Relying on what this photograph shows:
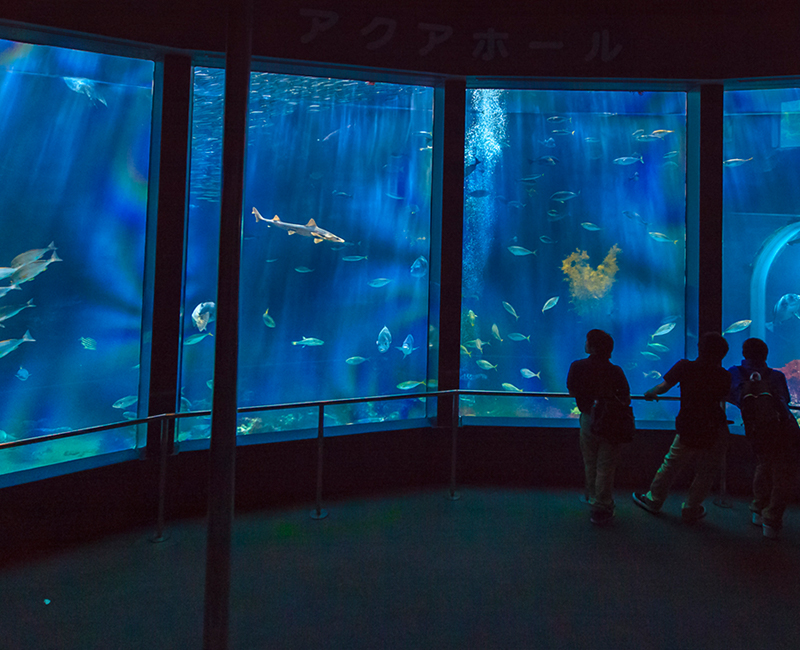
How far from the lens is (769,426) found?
387 centimetres

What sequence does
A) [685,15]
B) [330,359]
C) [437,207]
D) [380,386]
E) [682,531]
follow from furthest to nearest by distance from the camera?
[380,386] < [330,359] < [437,207] < [685,15] < [682,531]

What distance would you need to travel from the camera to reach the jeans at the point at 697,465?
4.10 m

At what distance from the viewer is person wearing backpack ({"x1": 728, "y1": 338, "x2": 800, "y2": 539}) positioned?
3.87m

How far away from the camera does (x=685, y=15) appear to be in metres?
5.08

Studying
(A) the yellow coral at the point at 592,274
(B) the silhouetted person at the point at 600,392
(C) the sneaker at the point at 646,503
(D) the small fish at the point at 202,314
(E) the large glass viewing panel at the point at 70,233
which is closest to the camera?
(B) the silhouetted person at the point at 600,392

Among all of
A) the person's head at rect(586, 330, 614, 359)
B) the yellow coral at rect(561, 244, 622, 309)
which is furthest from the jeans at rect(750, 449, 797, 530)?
the yellow coral at rect(561, 244, 622, 309)

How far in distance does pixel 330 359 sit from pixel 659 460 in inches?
880

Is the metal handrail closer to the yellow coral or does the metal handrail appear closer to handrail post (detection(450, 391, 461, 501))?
handrail post (detection(450, 391, 461, 501))

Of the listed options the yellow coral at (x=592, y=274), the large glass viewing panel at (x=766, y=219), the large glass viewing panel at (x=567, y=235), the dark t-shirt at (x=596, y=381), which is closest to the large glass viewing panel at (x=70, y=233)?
the large glass viewing panel at (x=567, y=235)

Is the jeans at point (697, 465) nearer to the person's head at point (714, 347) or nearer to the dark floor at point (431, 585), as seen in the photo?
the dark floor at point (431, 585)

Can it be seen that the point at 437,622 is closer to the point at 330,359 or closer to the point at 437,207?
the point at 437,207

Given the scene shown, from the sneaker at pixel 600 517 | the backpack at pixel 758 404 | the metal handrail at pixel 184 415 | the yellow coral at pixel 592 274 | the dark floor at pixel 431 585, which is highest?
the yellow coral at pixel 592 274

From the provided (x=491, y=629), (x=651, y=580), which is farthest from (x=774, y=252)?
(x=491, y=629)

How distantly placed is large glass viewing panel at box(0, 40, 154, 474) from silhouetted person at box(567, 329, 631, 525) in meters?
15.0
